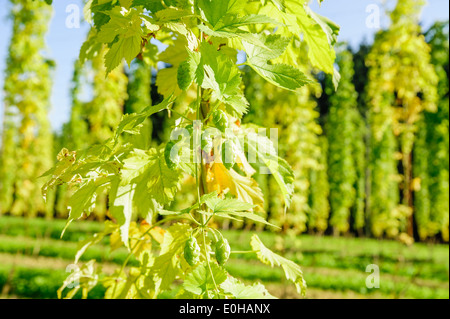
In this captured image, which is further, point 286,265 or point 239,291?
point 286,265

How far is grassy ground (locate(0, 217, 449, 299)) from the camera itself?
6.83m

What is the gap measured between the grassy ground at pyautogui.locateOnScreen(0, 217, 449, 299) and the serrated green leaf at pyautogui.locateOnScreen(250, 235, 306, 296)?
380cm

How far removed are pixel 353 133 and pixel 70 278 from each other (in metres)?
19.2

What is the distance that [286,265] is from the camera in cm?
88

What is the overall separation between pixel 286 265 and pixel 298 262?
10.0m

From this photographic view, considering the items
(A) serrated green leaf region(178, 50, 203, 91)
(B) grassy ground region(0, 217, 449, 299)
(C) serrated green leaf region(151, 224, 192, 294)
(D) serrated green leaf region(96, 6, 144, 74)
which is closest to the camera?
(A) serrated green leaf region(178, 50, 203, 91)

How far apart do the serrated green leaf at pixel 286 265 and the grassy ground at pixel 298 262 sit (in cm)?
380

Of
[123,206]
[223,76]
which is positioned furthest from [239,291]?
[223,76]

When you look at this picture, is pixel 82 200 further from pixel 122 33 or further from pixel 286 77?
pixel 286 77

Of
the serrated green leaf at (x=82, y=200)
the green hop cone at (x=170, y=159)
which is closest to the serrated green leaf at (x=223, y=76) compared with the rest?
the green hop cone at (x=170, y=159)

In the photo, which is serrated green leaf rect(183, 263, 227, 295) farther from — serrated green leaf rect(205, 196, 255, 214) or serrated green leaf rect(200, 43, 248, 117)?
serrated green leaf rect(200, 43, 248, 117)

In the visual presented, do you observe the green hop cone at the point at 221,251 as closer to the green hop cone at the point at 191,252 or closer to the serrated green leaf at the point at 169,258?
the green hop cone at the point at 191,252

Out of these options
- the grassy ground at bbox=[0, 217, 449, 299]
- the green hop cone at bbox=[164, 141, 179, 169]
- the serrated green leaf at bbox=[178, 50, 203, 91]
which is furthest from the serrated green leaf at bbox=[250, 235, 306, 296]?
the grassy ground at bbox=[0, 217, 449, 299]
